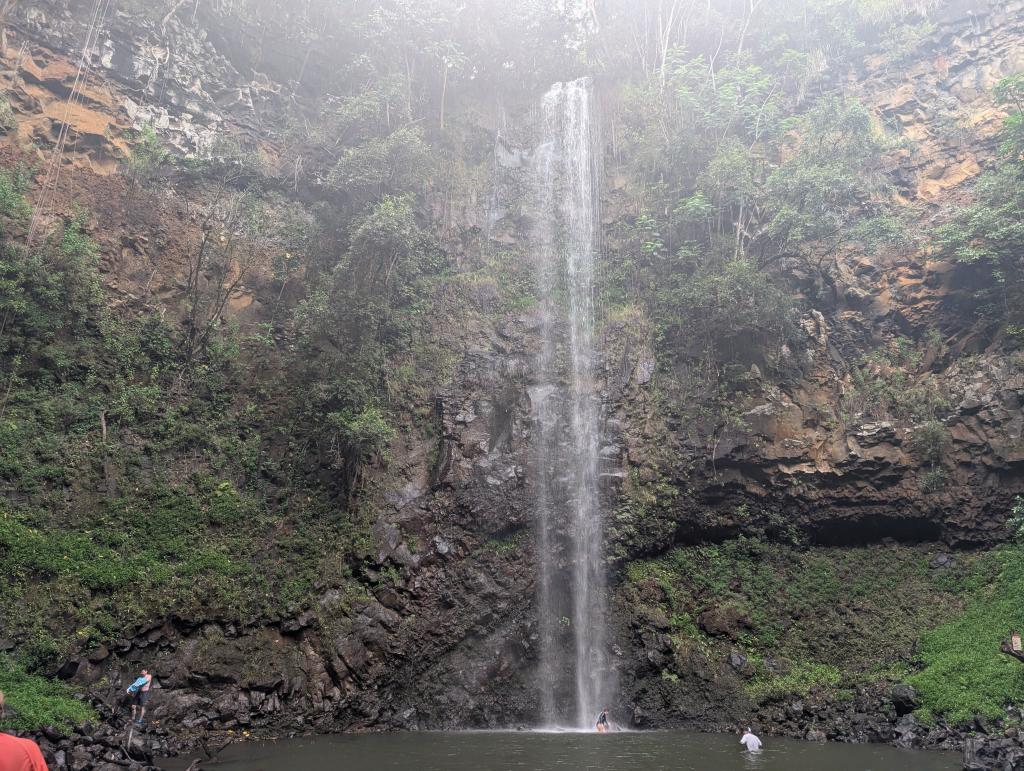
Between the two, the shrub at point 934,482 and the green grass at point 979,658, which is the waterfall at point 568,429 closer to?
the green grass at point 979,658

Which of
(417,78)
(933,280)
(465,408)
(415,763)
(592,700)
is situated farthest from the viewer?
(417,78)

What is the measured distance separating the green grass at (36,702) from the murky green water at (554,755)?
205 cm

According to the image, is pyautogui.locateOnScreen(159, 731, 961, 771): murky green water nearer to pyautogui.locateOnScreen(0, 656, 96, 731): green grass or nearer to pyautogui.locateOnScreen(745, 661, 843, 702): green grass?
pyautogui.locateOnScreen(745, 661, 843, 702): green grass

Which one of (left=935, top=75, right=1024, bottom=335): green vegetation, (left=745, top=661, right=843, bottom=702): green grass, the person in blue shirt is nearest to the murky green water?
(left=745, top=661, right=843, bottom=702): green grass

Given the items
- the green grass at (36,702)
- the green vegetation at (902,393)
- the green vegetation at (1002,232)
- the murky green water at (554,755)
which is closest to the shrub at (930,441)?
the green vegetation at (902,393)

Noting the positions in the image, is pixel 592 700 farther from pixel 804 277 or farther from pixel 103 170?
pixel 103 170

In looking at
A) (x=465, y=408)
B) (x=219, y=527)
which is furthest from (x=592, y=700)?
(x=219, y=527)

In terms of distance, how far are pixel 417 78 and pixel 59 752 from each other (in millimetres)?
25088

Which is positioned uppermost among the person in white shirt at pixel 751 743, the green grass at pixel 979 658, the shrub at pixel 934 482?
the shrub at pixel 934 482

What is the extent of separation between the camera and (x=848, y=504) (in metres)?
17.4

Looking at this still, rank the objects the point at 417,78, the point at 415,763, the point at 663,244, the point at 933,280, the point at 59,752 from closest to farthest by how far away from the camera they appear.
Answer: the point at 59,752 → the point at 415,763 → the point at 933,280 → the point at 663,244 → the point at 417,78

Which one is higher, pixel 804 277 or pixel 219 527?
pixel 804 277

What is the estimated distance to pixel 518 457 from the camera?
58.3 ft

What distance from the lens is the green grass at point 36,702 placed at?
9.86 metres
